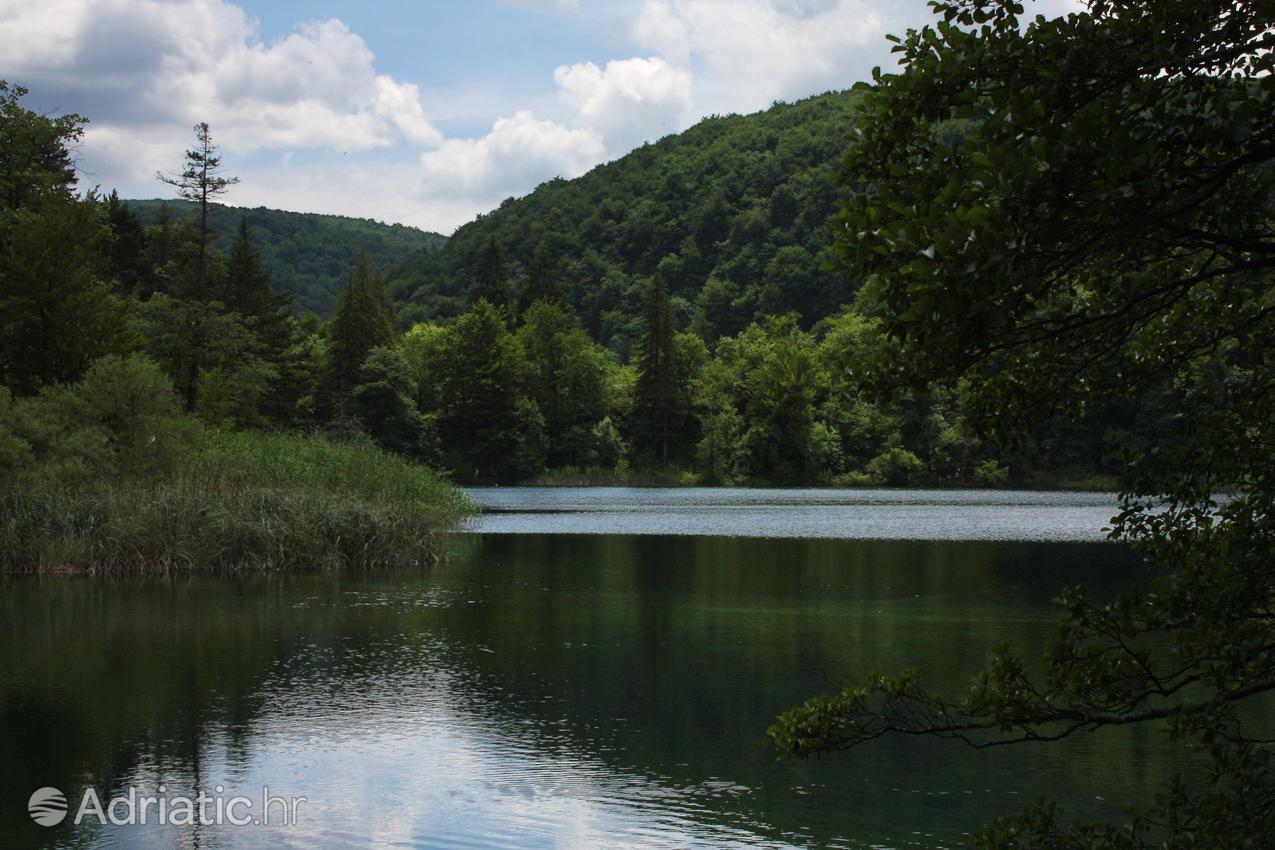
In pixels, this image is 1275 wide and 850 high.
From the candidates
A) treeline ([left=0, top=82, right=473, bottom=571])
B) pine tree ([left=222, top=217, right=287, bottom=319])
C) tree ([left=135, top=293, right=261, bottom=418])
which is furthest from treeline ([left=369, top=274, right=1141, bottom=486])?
treeline ([left=0, top=82, right=473, bottom=571])

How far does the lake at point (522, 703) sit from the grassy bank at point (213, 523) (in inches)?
26.8

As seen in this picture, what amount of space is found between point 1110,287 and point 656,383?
279 feet

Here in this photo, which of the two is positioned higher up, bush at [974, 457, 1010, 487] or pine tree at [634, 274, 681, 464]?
pine tree at [634, 274, 681, 464]

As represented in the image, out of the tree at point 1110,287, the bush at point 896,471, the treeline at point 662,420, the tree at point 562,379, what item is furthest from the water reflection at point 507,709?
the tree at point 562,379

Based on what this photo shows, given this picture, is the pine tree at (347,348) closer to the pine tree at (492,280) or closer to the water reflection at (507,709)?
the pine tree at (492,280)

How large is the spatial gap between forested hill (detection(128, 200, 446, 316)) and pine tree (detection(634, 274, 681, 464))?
48784mm

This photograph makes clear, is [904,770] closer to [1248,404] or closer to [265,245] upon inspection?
[1248,404]

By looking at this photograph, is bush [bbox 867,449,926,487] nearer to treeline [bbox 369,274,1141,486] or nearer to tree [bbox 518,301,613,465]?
treeline [bbox 369,274,1141,486]

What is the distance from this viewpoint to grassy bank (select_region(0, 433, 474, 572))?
79.6 feet

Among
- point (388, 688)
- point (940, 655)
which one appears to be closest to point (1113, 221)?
point (388, 688)

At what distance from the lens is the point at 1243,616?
4.59 metres

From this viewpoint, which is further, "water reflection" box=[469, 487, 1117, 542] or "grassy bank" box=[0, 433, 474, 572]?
→ "water reflection" box=[469, 487, 1117, 542]

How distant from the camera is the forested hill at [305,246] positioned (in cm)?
12750

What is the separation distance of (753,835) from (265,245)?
133303mm
